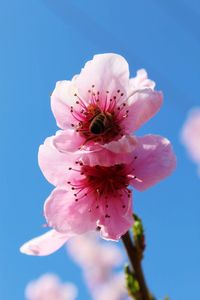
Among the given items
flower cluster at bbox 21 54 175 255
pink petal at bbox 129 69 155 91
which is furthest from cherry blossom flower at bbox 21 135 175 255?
pink petal at bbox 129 69 155 91

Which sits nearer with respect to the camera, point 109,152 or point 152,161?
point 109,152

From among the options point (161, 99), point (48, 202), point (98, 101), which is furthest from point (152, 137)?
point (48, 202)

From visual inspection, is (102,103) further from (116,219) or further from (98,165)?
(116,219)

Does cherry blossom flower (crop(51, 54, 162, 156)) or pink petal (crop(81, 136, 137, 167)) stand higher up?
cherry blossom flower (crop(51, 54, 162, 156))

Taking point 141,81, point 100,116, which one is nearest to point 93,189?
point 100,116

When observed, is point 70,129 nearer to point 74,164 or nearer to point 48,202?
point 74,164

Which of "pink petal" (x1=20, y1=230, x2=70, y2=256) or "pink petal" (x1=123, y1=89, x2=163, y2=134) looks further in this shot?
"pink petal" (x1=20, y1=230, x2=70, y2=256)

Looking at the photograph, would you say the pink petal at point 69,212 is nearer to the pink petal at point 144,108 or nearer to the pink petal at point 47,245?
the pink petal at point 47,245

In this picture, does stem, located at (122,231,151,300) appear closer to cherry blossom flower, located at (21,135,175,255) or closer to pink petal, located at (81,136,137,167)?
cherry blossom flower, located at (21,135,175,255)
